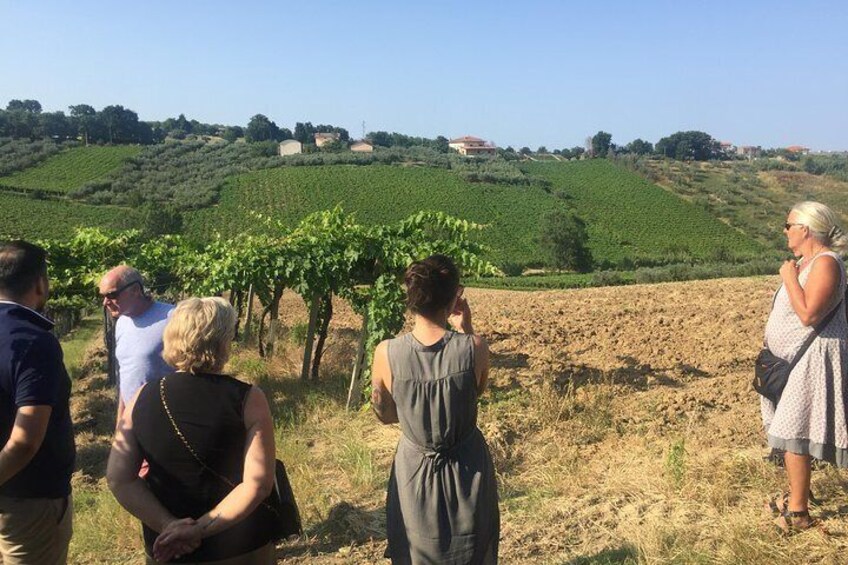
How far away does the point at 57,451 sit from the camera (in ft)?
8.18

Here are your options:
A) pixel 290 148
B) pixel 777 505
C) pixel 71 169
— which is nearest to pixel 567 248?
pixel 777 505

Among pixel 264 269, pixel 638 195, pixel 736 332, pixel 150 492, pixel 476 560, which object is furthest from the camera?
pixel 638 195

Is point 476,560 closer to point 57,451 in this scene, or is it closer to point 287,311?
point 57,451

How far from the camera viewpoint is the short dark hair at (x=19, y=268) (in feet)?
8.05

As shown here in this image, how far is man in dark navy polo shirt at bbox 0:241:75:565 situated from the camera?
7.45 feet

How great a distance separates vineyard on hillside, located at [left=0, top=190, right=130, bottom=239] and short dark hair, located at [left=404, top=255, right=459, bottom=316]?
41.0 m

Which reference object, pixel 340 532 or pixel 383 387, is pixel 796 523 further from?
pixel 340 532

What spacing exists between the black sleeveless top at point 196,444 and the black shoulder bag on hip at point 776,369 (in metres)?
2.47

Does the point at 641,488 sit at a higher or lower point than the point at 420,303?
lower

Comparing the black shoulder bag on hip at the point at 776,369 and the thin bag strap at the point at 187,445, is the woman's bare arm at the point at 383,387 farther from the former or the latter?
the black shoulder bag on hip at the point at 776,369

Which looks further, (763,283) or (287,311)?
(763,283)

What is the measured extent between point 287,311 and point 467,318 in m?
12.7

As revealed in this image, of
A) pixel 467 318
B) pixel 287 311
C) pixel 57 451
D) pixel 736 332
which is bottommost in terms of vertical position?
pixel 287 311

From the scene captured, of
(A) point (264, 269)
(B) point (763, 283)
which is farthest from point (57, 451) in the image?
(B) point (763, 283)
